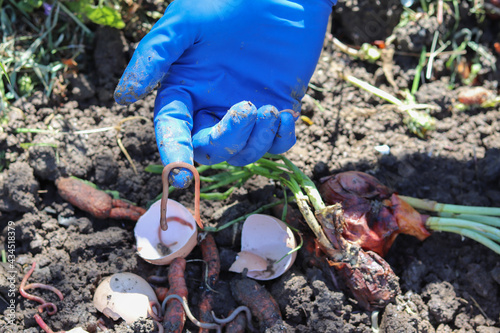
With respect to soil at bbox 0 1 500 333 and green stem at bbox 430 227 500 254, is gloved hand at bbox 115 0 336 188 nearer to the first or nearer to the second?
soil at bbox 0 1 500 333

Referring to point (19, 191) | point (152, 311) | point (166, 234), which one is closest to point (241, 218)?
point (166, 234)

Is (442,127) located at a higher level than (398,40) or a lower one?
lower

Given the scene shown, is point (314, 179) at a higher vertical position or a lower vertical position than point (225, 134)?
lower

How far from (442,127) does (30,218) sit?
244 centimetres

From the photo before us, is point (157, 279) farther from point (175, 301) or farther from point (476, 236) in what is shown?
point (476, 236)

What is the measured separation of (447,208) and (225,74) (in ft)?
4.28

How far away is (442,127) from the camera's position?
9.30 feet

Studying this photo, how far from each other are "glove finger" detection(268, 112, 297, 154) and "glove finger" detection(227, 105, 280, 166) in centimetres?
4

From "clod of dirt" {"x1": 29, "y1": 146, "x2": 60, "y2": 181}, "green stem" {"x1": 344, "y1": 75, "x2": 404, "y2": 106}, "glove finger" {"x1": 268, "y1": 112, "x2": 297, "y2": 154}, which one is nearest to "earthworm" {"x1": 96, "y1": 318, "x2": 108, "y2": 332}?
"clod of dirt" {"x1": 29, "y1": 146, "x2": 60, "y2": 181}

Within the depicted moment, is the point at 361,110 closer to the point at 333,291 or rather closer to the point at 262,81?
the point at 262,81

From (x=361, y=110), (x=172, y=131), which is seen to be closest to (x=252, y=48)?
(x=172, y=131)

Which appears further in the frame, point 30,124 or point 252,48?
point 30,124

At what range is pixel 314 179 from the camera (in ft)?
8.44

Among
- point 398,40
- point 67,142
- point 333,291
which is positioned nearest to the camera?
point 333,291
